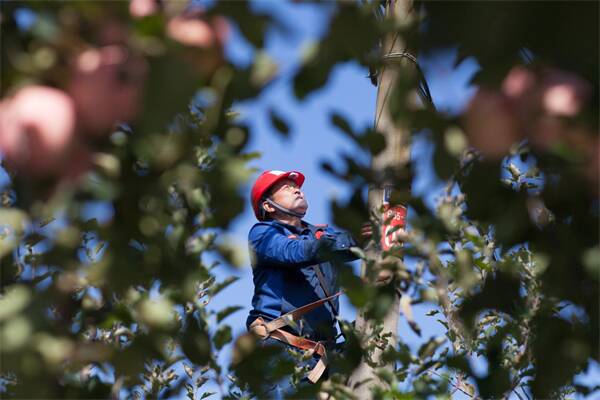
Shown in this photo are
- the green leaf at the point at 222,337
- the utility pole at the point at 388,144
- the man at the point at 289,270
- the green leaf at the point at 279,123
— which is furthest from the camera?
the man at the point at 289,270

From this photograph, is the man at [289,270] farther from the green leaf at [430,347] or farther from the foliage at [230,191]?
the foliage at [230,191]

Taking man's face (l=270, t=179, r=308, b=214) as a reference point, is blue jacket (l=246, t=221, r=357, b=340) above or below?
below

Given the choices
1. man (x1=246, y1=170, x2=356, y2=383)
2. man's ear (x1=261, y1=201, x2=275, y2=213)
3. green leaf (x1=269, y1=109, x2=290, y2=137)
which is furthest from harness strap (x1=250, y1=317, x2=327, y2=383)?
green leaf (x1=269, y1=109, x2=290, y2=137)

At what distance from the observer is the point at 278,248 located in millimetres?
4414

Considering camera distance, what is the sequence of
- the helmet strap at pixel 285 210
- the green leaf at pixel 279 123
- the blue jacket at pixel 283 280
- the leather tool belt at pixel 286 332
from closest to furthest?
1. the green leaf at pixel 279 123
2. the leather tool belt at pixel 286 332
3. the blue jacket at pixel 283 280
4. the helmet strap at pixel 285 210

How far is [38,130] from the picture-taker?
3.63ft

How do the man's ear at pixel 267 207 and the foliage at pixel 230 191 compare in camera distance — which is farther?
the man's ear at pixel 267 207

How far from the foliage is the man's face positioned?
3075 mm

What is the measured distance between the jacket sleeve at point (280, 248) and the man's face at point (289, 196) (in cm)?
26

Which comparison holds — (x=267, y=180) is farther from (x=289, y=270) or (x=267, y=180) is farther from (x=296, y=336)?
(x=296, y=336)

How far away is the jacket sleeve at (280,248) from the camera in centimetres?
416

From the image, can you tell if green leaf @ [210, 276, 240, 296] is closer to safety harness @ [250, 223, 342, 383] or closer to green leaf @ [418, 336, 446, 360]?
green leaf @ [418, 336, 446, 360]

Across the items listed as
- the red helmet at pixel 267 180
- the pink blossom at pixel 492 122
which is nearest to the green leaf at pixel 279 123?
the pink blossom at pixel 492 122

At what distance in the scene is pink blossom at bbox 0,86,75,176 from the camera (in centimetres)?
111
